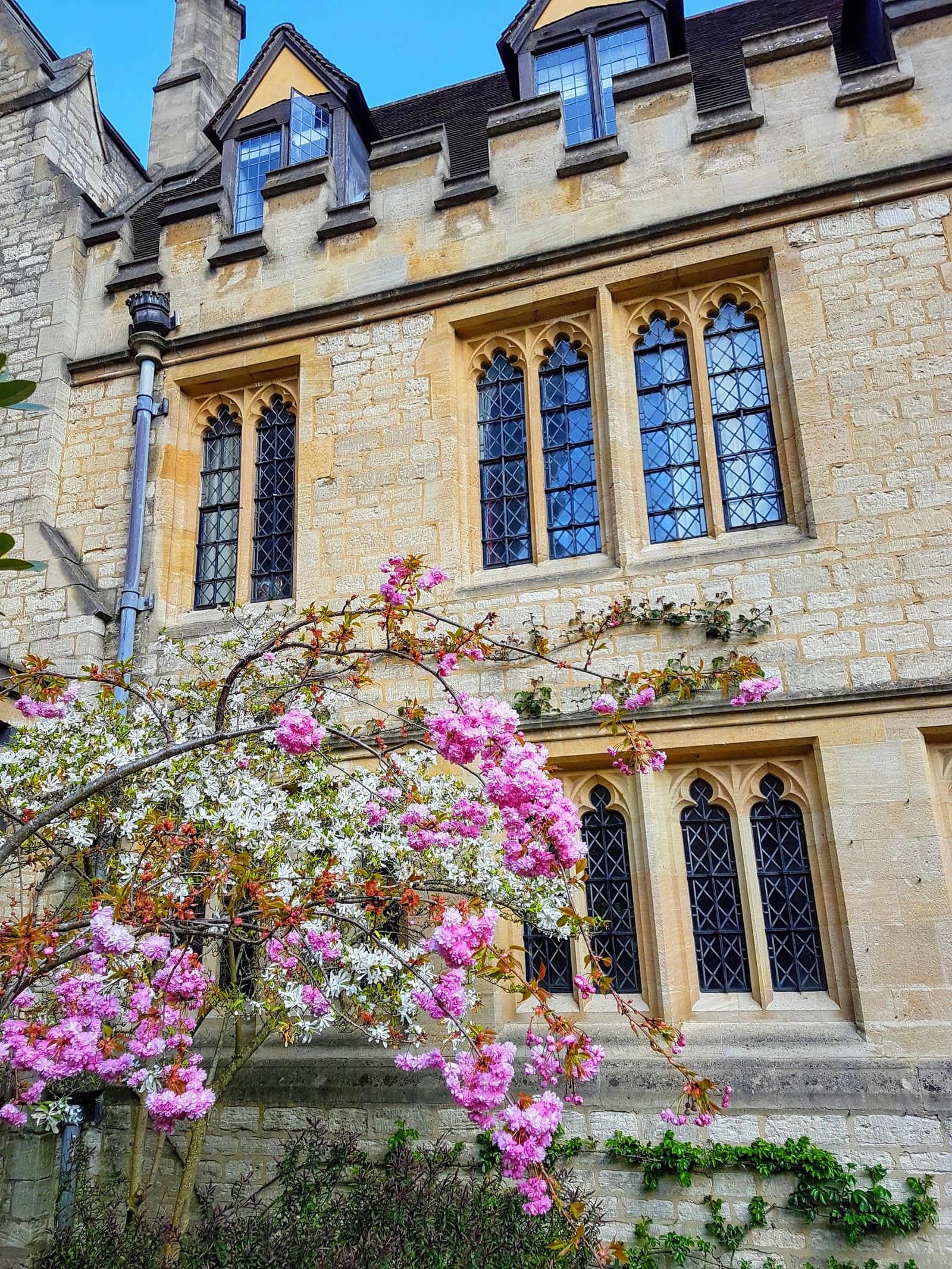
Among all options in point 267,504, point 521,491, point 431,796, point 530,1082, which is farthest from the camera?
point 267,504

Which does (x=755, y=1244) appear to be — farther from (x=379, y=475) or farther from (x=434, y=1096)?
(x=379, y=475)

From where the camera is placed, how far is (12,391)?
3244 millimetres

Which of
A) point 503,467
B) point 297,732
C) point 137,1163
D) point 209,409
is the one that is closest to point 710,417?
point 503,467

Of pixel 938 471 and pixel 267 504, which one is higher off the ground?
pixel 267 504

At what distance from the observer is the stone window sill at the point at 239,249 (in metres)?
8.16

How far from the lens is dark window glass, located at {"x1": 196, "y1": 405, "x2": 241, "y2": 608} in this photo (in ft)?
25.7

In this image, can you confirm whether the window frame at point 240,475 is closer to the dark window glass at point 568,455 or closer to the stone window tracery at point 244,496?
the stone window tracery at point 244,496

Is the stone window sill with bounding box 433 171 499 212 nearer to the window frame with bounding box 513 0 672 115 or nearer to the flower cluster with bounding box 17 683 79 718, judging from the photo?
the window frame with bounding box 513 0 672 115

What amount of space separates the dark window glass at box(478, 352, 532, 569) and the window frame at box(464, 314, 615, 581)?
0.04m

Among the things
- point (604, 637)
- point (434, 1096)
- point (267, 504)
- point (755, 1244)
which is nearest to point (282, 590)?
point (267, 504)

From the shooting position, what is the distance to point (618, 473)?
6746 millimetres

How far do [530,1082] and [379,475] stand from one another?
421cm

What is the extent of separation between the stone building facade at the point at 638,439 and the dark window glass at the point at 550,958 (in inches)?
14.7

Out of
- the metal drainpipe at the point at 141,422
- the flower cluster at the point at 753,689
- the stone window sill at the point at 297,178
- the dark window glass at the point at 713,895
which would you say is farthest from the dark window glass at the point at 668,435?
the metal drainpipe at the point at 141,422
